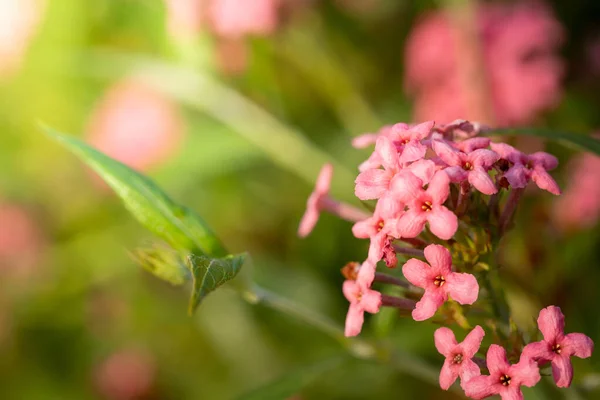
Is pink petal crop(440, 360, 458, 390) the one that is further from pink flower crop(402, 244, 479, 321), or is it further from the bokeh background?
the bokeh background

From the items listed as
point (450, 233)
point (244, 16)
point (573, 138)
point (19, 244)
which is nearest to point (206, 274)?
point (450, 233)

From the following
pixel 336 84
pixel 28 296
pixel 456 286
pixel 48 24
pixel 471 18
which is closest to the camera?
pixel 456 286

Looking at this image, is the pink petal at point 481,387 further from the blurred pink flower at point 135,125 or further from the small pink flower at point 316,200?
the blurred pink flower at point 135,125

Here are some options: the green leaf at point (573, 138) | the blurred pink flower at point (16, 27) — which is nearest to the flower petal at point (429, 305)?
the green leaf at point (573, 138)

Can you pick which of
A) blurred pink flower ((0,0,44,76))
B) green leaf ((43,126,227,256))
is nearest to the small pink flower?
green leaf ((43,126,227,256))

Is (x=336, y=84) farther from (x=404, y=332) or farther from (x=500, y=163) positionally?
(x=500, y=163)

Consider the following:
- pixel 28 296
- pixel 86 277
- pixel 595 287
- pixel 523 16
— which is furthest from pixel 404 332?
pixel 28 296

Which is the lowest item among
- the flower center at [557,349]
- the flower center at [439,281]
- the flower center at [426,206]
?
the flower center at [557,349]
